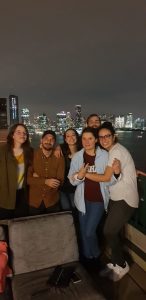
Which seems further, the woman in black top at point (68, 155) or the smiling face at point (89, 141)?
the woman in black top at point (68, 155)

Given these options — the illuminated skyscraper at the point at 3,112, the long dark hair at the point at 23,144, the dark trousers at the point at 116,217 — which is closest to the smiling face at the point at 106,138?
the dark trousers at the point at 116,217

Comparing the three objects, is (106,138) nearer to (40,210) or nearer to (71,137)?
(71,137)

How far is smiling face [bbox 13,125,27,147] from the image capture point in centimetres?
354

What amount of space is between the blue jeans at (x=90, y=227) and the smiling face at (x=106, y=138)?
696 millimetres

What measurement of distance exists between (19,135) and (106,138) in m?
1.10

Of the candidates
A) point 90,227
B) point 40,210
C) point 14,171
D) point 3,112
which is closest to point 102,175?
point 90,227

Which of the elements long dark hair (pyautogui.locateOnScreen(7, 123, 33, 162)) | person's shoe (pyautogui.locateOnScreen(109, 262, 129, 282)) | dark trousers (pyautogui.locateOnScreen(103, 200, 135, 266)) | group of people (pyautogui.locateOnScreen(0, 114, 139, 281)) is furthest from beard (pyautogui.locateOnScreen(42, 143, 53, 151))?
person's shoe (pyautogui.locateOnScreen(109, 262, 129, 282))

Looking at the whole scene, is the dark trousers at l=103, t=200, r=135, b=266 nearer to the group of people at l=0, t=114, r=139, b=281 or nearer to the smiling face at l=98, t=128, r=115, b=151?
the group of people at l=0, t=114, r=139, b=281

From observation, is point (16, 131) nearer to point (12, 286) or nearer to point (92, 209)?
point (92, 209)

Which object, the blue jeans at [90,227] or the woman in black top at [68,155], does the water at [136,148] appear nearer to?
the woman in black top at [68,155]

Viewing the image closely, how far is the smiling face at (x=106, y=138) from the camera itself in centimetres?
320

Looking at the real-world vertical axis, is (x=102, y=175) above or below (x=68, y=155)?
below

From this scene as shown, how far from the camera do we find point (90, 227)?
11.2ft

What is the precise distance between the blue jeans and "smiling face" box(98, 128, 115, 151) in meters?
0.70
